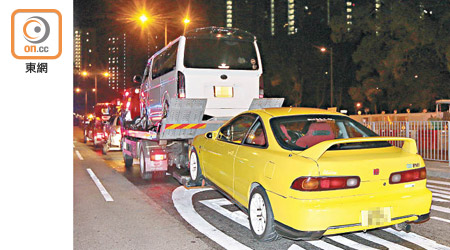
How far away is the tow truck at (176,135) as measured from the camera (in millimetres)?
9479

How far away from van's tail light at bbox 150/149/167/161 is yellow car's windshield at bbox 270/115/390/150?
4.78 m

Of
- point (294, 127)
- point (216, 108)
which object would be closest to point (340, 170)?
point (294, 127)

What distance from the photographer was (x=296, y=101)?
45906 mm

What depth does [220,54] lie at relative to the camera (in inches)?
412

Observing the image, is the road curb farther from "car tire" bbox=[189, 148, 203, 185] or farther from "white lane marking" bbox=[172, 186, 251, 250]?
"car tire" bbox=[189, 148, 203, 185]

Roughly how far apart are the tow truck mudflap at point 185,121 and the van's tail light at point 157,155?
0.78 meters

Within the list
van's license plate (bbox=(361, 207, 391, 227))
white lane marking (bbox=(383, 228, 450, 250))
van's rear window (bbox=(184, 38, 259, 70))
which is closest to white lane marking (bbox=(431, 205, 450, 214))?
white lane marking (bbox=(383, 228, 450, 250))

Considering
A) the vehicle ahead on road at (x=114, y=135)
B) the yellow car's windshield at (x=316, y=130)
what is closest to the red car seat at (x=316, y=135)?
the yellow car's windshield at (x=316, y=130)

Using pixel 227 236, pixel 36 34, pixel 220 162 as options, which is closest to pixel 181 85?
pixel 220 162

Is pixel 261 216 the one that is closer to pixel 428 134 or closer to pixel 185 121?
pixel 185 121

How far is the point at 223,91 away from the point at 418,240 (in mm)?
5911

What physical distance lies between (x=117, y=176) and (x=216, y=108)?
349cm

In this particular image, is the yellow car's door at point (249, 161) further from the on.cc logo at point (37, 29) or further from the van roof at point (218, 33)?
the van roof at point (218, 33)

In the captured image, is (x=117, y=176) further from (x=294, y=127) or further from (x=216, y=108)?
(x=294, y=127)
